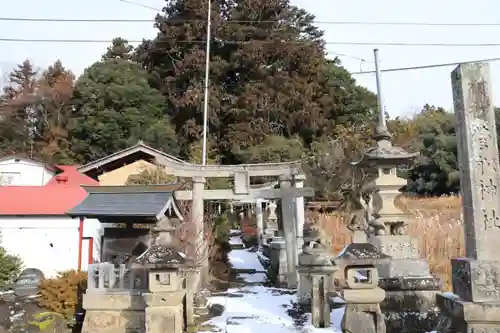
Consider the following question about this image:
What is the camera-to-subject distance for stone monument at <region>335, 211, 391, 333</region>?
6.52 m

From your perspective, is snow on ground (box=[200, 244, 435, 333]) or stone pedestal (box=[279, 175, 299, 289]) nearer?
snow on ground (box=[200, 244, 435, 333])

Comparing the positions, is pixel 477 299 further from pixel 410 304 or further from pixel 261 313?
pixel 261 313

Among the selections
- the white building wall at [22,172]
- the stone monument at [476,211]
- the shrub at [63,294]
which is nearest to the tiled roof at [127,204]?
the shrub at [63,294]

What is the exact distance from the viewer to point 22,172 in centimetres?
2227

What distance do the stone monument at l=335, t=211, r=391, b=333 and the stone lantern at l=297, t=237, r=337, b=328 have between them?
1347 mm

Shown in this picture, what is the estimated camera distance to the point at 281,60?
2695 cm

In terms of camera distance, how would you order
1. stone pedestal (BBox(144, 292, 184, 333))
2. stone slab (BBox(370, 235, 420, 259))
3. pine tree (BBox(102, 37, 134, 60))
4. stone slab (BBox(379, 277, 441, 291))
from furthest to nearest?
1. pine tree (BBox(102, 37, 134, 60))
2. stone slab (BBox(370, 235, 420, 259))
3. stone slab (BBox(379, 277, 441, 291))
4. stone pedestal (BBox(144, 292, 184, 333))

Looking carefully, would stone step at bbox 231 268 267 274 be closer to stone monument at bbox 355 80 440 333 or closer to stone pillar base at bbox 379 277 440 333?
stone monument at bbox 355 80 440 333

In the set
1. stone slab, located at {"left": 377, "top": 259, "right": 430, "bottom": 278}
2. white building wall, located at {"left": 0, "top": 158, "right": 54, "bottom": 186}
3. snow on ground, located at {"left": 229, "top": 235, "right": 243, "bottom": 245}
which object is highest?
white building wall, located at {"left": 0, "top": 158, "right": 54, "bottom": 186}

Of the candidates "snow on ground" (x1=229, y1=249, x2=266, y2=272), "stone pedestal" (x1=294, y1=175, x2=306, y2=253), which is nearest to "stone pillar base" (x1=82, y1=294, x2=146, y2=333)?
"stone pedestal" (x1=294, y1=175, x2=306, y2=253)

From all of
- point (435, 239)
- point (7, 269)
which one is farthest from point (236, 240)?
point (7, 269)

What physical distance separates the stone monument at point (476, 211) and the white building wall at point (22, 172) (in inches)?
873

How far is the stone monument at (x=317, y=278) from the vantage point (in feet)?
26.3

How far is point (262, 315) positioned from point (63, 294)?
4.82 meters
